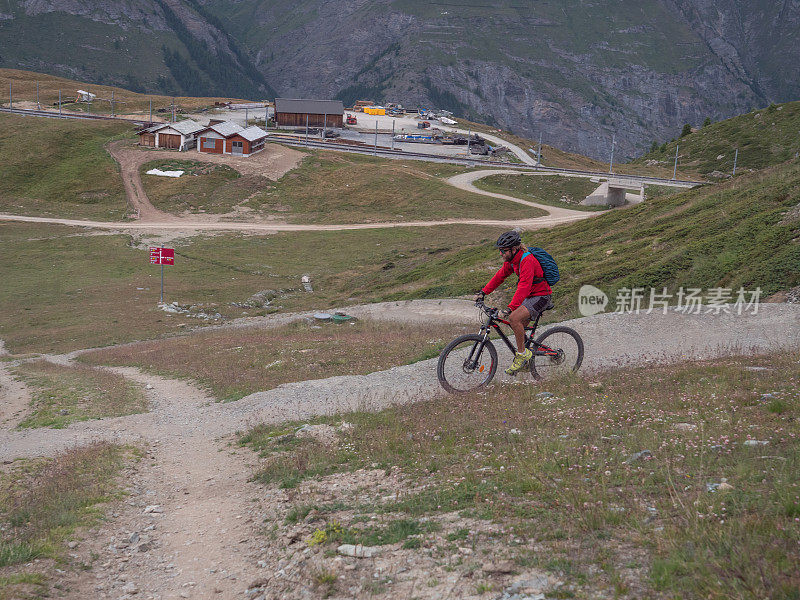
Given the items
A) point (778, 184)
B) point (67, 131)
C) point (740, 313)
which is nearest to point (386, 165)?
point (67, 131)

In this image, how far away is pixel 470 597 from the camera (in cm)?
566

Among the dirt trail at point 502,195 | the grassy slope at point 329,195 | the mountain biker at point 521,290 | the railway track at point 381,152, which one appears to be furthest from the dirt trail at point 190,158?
the mountain biker at point 521,290

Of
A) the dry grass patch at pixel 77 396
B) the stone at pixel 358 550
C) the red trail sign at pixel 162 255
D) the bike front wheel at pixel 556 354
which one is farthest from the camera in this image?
the red trail sign at pixel 162 255

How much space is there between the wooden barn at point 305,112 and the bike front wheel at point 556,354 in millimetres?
141410

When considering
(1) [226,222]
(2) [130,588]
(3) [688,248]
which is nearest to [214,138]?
(1) [226,222]

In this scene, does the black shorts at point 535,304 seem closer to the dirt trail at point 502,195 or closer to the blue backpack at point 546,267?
the blue backpack at point 546,267

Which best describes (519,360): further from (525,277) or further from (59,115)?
(59,115)

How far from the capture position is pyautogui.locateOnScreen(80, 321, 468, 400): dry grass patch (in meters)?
18.0

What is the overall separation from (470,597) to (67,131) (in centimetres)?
11317

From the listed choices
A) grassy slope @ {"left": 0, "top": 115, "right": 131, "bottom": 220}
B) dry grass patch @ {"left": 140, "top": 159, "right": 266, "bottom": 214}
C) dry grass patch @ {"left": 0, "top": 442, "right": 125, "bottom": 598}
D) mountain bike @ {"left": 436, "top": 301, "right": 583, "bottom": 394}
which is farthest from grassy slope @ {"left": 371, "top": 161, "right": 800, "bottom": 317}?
grassy slope @ {"left": 0, "top": 115, "right": 131, "bottom": 220}

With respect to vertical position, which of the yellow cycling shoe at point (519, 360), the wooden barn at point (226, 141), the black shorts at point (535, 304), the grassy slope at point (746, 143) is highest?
the grassy slope at point (746, 143)

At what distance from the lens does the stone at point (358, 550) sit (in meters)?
6.77

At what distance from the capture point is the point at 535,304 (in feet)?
41.1

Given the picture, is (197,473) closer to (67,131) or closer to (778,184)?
(778,184)
